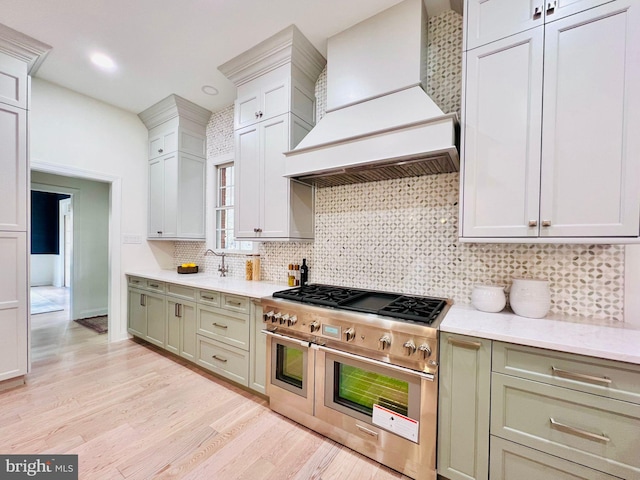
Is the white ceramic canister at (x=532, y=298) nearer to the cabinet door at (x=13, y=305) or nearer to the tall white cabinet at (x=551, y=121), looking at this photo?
the tall white cabinet at (x=551, y=121)

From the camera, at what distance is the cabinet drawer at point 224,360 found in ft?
7.79

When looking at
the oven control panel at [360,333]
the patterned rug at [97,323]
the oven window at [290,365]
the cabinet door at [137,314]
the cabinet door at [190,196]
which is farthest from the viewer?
the patterned rug at [97,323]

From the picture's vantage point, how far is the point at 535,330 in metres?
1.40

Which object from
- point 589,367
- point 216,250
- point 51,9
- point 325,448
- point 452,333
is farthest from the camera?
point 216,250

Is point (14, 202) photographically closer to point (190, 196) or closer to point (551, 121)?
point (190, 196)

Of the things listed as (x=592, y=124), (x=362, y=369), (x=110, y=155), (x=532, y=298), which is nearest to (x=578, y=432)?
(x=532, y=298)

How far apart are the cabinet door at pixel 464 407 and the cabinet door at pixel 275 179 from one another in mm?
1547

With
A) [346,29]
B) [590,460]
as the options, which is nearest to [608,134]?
[590,460]

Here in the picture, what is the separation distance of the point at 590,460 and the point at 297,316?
1.58 m

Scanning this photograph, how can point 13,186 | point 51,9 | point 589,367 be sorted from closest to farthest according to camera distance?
1. point 589,367
2. point 51,9
3. point 13,186

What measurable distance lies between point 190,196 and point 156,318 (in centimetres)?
154

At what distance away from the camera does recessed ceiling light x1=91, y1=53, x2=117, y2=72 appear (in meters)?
2.60

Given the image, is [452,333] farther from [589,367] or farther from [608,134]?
[608,134]

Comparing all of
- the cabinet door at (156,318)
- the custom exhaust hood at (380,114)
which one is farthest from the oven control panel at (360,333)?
the cabinet door at (156,318)
